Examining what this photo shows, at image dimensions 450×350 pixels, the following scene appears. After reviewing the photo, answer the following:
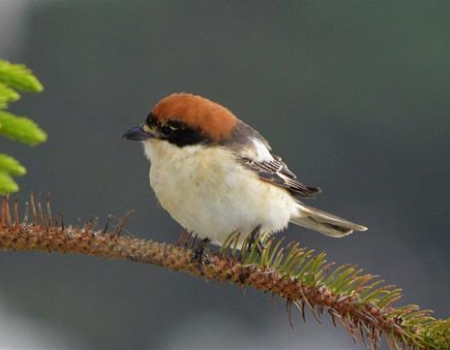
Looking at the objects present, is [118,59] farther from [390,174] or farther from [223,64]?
[390,174]

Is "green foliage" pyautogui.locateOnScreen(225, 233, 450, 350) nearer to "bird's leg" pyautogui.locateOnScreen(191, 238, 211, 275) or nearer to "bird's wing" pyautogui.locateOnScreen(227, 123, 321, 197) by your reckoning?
"bird's leg" pyautogui.locateOnScreen(191, 238, 211, 275)

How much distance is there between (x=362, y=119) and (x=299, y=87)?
221cm

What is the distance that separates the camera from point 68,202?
27281mm

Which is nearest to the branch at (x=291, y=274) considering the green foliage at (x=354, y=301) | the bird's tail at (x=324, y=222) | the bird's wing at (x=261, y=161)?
the green foliage at (x=354, y=301)

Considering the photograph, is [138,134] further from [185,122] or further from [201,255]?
[201,255]

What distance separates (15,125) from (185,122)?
1.85 m

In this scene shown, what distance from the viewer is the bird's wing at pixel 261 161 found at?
550cm

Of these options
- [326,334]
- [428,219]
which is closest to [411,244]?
[428,219]

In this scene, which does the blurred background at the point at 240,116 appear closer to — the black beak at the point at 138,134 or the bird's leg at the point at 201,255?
the black beak at the point at 138,134

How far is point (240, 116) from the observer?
31.8 metres

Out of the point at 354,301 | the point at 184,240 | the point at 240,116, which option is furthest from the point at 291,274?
the point at 240,116

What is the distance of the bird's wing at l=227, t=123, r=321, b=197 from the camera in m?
5.50

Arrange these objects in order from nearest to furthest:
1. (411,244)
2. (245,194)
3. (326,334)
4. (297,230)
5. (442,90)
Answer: (245,194) → (326,334) → (297,230) → (411,244) → (442,90)

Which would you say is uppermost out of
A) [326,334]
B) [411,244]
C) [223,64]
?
[223,64]
